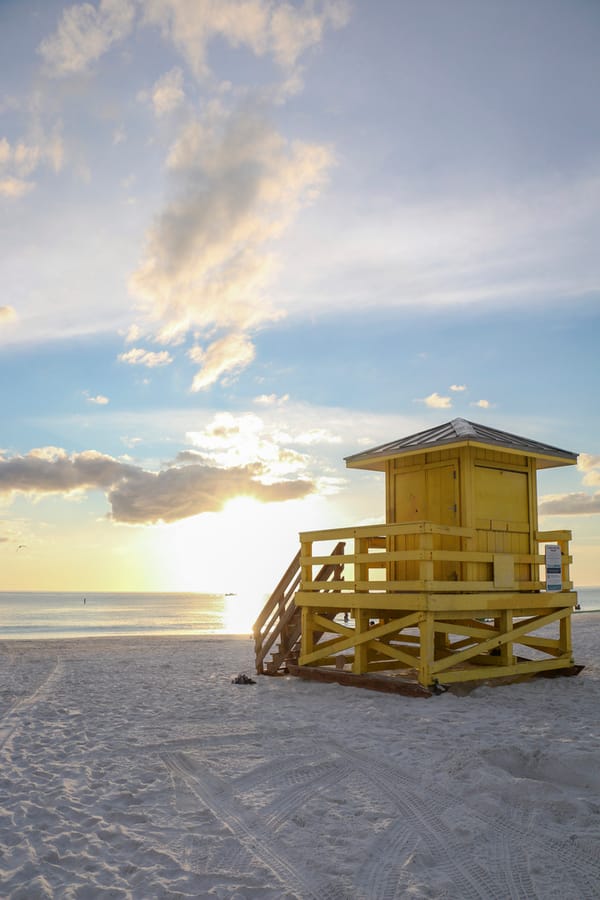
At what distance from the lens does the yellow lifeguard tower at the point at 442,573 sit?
32.3ft

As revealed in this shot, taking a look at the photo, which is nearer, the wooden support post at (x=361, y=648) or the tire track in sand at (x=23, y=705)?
the tire track in sand at (x=23, y=705)

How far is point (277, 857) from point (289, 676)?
763 centimetres

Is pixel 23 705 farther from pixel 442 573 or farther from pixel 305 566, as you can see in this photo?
pixel 442 573

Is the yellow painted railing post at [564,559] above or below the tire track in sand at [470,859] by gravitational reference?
above

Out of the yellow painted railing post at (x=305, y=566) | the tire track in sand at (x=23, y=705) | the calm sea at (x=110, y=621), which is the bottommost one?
the calm sea at (x=110, y=621)

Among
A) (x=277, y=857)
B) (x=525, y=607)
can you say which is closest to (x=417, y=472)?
(x=525, y=607)

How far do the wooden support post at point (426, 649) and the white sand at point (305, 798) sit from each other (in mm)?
376

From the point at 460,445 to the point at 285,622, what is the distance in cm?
444

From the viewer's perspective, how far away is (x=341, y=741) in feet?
22.2

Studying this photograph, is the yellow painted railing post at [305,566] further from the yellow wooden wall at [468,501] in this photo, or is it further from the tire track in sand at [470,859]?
the tire track in sand at [470,859]

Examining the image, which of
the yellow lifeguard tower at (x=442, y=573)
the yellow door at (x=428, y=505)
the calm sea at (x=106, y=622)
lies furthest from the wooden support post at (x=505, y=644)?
the calm sea at (x=106, y=622)

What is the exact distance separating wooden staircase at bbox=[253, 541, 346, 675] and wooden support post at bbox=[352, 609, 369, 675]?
4.11ft

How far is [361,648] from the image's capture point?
10.5 metres

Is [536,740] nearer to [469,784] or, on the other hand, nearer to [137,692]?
[469,784]
